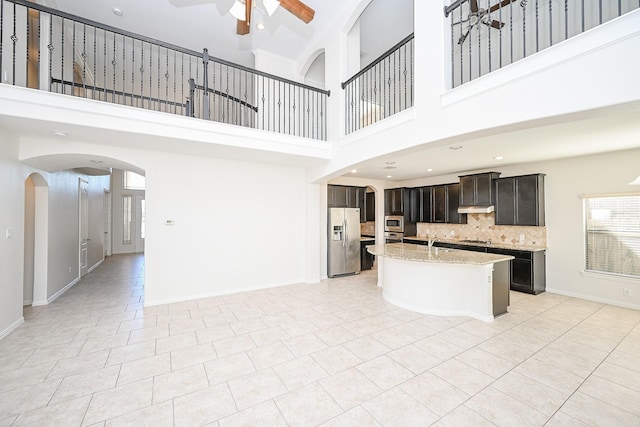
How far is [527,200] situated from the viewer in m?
5.30

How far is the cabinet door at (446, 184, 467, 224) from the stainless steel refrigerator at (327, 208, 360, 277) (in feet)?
7.59

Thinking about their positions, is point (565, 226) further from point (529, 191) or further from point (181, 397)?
point (181, 397)

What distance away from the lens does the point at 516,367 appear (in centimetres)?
265

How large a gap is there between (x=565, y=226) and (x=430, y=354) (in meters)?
4.27

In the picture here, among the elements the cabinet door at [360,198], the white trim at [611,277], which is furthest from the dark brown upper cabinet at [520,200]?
the cabinet door at [360,198]

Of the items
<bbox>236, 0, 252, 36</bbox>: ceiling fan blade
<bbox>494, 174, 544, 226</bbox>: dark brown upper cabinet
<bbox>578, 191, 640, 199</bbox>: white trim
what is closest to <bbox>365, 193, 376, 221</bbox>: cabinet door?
<bbox>494, 174, 544, 226</bbox>: dark brown upper cabinet

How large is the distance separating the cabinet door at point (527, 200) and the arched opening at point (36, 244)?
8.76 m

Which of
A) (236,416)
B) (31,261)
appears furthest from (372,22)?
(31,261)

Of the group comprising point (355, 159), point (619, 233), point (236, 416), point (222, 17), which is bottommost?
point (236, 416)

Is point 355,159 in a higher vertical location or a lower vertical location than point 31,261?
higher

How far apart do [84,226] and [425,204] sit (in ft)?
28.8

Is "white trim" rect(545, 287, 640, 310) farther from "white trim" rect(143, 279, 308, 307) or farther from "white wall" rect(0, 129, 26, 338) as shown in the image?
"white wall" rect(0, 129, 26, 338)

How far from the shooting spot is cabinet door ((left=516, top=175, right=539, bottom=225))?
17.0 feet

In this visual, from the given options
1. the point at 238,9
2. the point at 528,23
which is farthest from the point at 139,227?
the point at 528,23
